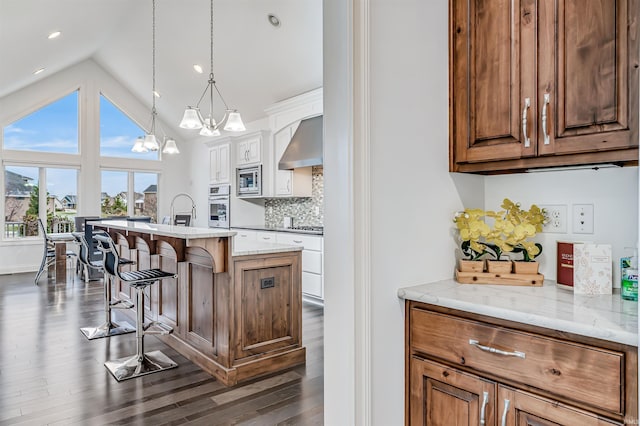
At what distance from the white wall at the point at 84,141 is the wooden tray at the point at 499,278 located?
794 centimetres

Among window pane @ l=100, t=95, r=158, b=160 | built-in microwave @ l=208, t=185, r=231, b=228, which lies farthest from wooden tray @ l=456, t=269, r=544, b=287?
window pane @ l=100, t=95, r=158, b=160

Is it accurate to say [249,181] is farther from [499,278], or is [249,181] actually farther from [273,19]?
[499,278]

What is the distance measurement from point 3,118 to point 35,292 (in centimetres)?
350

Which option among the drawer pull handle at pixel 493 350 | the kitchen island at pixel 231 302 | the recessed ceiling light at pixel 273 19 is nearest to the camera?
the drawer pull handle at pixel 493 350

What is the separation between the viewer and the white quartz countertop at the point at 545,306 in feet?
3.44

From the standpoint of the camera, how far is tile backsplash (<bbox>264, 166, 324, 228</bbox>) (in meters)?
5.84

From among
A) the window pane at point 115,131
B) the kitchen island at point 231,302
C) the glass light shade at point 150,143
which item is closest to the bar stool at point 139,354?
the kitchen island at point 231,302

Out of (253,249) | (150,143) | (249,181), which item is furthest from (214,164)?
(253,249)

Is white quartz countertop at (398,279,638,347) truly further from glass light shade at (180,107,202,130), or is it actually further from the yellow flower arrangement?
glass light shade at (180,107,202,130)

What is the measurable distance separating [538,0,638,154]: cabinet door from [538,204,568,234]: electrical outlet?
37 centimetres

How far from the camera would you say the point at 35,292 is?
5504 millimetres

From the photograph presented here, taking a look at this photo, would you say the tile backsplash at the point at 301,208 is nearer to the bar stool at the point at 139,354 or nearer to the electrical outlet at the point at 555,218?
the bar stool at the point at 139,354

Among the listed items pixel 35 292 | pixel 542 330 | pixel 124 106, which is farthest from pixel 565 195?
pixel 124 106

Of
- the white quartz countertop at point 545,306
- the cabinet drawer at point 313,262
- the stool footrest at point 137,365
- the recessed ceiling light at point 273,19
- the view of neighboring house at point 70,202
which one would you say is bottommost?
the stool footrest at point 137,365
